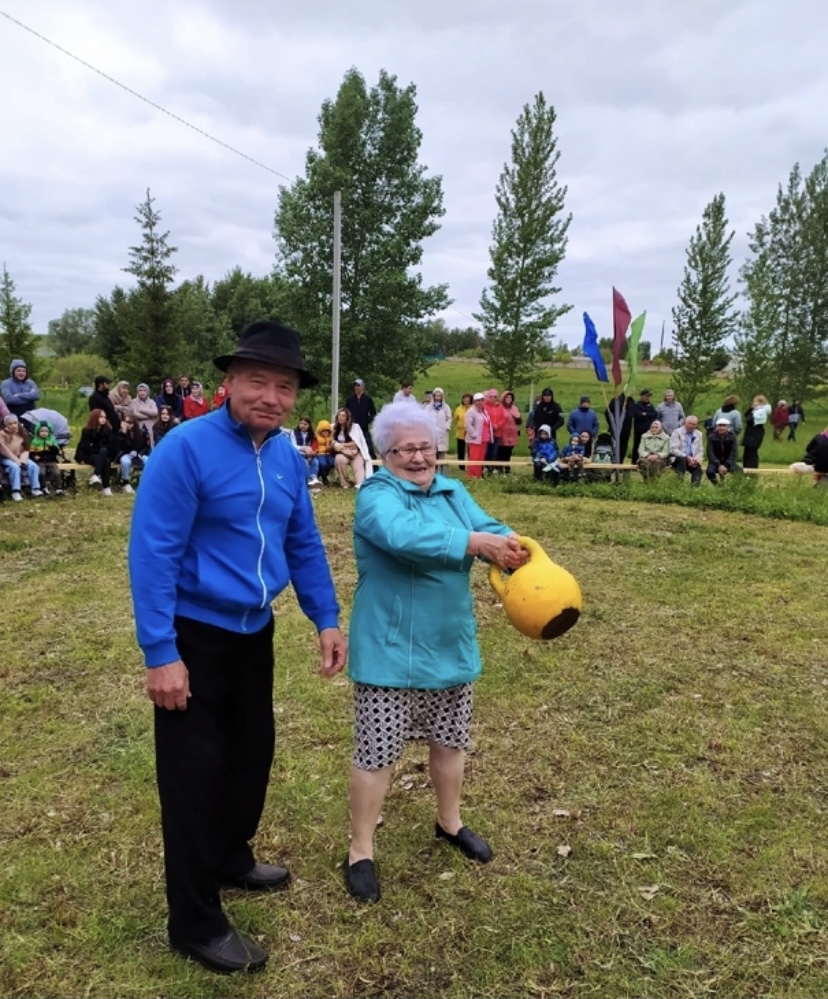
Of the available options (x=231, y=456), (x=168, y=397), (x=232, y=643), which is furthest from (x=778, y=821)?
(x=168, y=397)

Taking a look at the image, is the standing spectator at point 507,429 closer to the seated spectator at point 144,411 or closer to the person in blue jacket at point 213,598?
the seated spectator at point 144,411

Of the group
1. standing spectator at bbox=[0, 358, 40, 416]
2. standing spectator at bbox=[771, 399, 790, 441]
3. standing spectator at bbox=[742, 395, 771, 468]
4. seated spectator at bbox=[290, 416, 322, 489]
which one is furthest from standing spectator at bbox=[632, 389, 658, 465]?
standing spectator at bbox=[771, 399, 790, 441]

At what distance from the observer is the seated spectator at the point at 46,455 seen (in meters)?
11.0

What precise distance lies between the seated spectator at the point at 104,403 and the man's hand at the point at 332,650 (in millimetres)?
10243

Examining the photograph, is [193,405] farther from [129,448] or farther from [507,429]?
[507,429]

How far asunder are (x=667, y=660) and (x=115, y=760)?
137 inches

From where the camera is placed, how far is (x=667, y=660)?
16.5 ft

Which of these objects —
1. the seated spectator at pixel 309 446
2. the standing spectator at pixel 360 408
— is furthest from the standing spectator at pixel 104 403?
the standing spectator at pixel 360 408

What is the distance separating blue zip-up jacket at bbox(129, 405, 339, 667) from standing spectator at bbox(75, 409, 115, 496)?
33.0 feet

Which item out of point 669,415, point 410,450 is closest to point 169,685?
point 410,450

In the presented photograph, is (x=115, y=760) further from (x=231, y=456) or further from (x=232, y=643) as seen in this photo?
(x=231, y=456)

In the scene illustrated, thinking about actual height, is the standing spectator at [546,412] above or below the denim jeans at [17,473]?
above

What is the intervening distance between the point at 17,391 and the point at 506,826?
1112 centimetres

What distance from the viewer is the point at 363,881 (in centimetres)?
271
